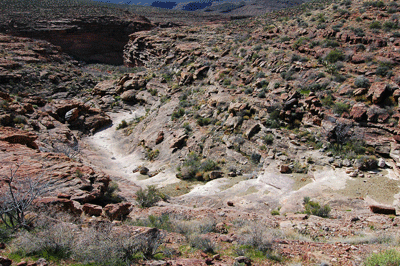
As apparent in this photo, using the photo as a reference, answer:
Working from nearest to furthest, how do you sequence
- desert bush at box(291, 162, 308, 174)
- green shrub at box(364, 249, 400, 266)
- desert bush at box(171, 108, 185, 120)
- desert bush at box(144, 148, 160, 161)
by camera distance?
green shrub at box(364, 249, 400, 266), desert bush at box(291, 162, 308, 174), desert bush at box(144, 148, 160, 161), desert bush at box(171, 108, 185, 120)

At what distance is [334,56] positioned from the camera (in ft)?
48.7

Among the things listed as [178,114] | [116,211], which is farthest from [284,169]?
[178,114]

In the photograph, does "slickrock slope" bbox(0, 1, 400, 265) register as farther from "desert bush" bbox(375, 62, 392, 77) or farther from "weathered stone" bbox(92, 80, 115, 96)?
"weathered stone" bbox(92, 80, 115, 96)

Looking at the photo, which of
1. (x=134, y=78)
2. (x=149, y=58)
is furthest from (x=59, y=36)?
(x=134, y=78)

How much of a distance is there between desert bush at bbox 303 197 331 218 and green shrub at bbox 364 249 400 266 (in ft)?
9.75

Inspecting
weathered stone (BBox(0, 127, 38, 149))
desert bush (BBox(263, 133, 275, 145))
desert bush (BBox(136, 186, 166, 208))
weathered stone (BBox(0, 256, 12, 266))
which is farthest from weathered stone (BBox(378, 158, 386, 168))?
weathered stone (BBox(0, 127, 38, 149))

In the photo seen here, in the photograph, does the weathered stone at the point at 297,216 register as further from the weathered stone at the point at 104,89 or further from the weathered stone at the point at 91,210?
the weathered stone at the point at 104,89

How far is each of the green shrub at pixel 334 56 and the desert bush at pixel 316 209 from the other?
11.2 metres

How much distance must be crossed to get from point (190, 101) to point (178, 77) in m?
6.63

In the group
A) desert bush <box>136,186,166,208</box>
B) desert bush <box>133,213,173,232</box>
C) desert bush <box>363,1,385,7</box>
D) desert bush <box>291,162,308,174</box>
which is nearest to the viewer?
desert bush <box>133,213,173,232</box>

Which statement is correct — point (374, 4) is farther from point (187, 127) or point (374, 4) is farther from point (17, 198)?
point (17, 198)

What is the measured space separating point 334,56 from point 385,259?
14369 mm

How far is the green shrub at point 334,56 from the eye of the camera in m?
14.7

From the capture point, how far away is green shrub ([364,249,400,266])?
12.5 feet
